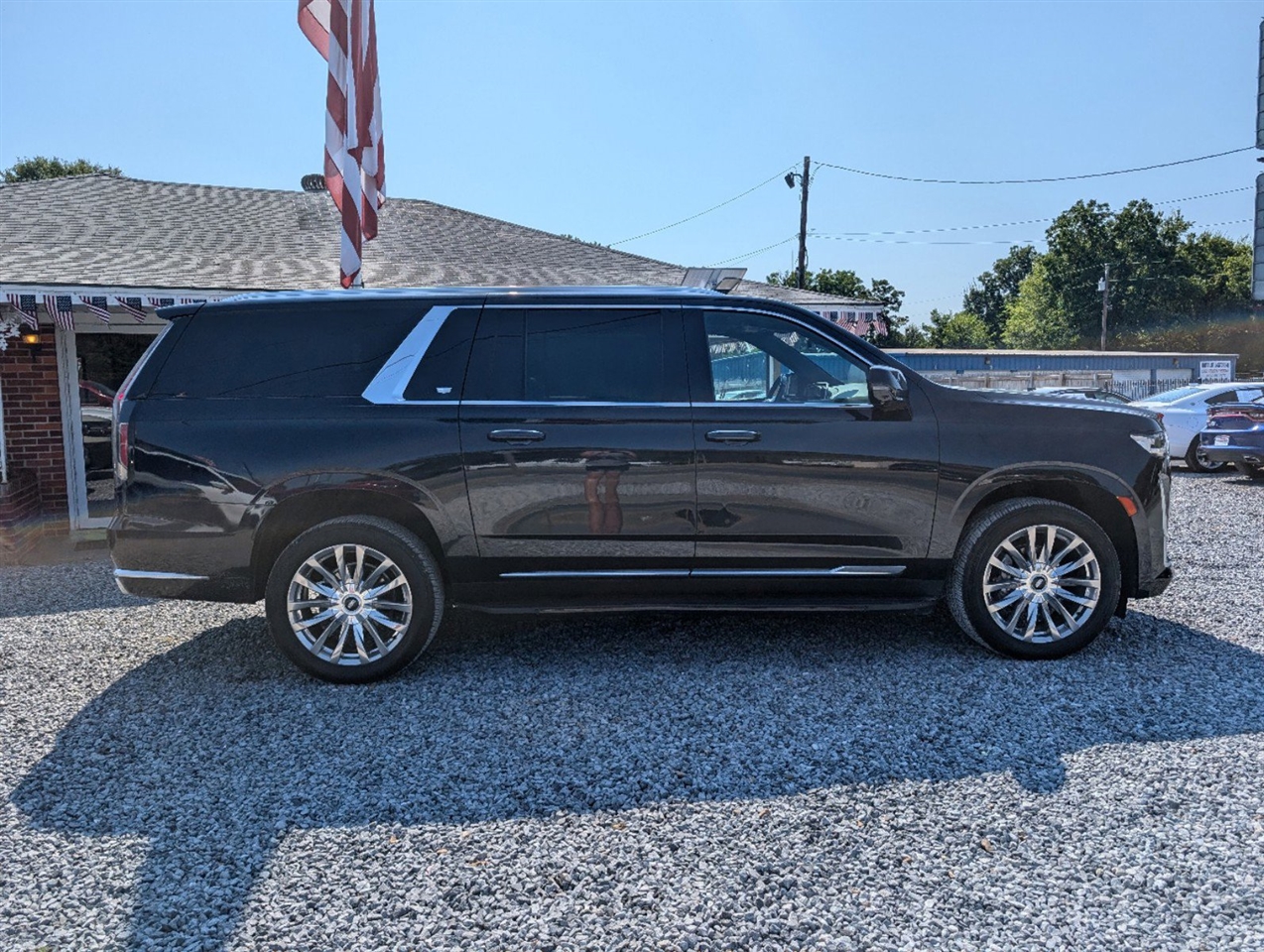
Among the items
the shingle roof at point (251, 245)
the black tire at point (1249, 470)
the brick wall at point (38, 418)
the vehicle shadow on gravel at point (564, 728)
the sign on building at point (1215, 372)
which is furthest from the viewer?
the sign on building at point (1215, 372)

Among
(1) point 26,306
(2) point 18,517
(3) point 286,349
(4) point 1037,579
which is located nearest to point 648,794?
(4) point 1037,579

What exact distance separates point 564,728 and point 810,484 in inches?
68.9

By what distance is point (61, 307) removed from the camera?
29.5ft

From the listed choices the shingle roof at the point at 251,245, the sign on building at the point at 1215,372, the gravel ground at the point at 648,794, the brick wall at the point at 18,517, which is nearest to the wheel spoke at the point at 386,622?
the gravel ground at the point at 648,794

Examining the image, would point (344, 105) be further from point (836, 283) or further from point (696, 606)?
point (836, 283)

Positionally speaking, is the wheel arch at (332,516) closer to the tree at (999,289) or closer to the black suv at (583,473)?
the black suv at (583,473)

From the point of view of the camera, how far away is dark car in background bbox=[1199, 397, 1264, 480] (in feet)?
43.5

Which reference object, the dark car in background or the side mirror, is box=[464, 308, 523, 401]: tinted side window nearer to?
the side mirror

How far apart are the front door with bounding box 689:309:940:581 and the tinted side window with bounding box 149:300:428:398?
66.9 inches

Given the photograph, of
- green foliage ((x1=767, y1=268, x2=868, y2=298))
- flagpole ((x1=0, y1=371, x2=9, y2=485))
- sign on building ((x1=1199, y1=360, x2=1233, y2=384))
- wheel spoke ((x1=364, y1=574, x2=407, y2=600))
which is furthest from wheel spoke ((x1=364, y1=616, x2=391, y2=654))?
green foliage ((x1=767, y1=268, x2=868, y2=298))

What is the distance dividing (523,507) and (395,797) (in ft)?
5.48

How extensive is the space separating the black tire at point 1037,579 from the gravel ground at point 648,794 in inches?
5.7

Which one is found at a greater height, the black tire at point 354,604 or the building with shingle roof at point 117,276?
the building with shingle roof at point 117,276

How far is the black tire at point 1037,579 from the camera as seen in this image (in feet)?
16.1
